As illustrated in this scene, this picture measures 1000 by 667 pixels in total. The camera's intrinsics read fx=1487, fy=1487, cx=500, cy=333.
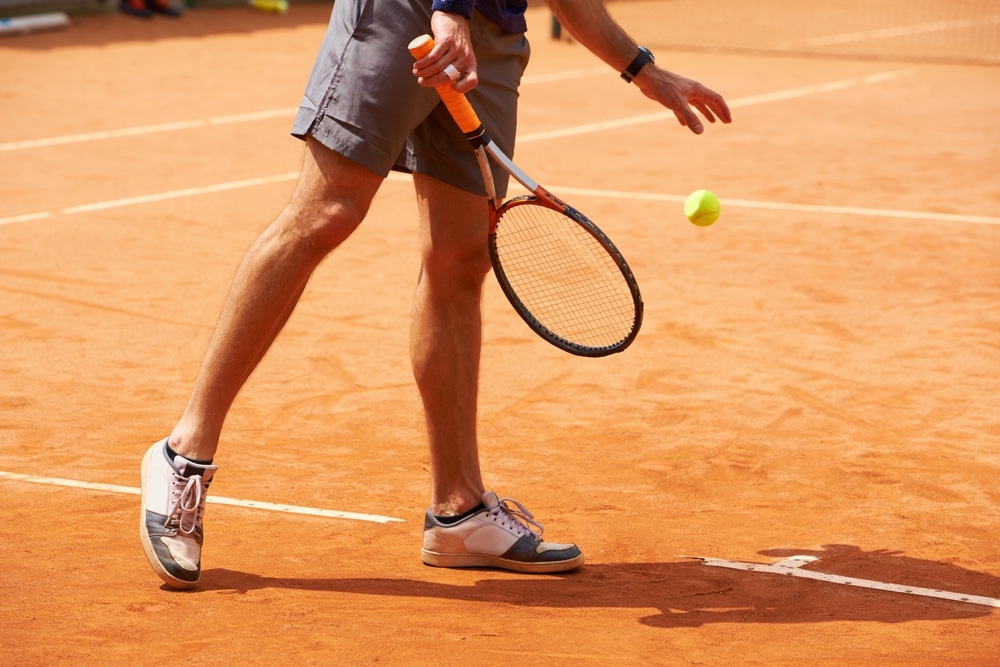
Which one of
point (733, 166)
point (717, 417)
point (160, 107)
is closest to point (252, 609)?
point (717, 417)

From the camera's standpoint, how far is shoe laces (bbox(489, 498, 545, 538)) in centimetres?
353

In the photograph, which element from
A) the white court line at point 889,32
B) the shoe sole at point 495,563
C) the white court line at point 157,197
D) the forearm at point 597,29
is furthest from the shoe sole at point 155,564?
the white court line at point 889,32

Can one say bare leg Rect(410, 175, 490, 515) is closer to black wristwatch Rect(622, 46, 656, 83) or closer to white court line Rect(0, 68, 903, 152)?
black wristwatch Rect(622, 46, 656, 83)

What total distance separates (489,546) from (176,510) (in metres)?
0.74

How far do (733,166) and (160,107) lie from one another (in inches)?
191

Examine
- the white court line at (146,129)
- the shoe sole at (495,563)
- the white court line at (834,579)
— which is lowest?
the shoe sole at (495,563)

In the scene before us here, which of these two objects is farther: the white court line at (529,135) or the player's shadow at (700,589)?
the white court line at (529,135)

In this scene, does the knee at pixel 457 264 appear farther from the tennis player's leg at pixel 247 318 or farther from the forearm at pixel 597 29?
the forearm at pixel 597 29

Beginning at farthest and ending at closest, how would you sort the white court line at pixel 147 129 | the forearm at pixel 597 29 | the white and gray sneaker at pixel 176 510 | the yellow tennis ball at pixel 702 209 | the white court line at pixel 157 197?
1. the white court line at pixel 147 129
2. the white court line at pixel 157 197
3. the yellow tennis ball at pixel 702 209
4. the forearm at pixel 597 29
5. the white and gray sneaker at pixel 176 510

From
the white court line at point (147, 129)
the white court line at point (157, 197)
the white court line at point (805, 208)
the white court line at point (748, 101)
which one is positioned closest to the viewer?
the white court line at point (157, 197)

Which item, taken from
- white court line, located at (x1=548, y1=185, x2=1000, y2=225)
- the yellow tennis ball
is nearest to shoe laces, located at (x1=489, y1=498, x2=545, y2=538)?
the yellow tennis ball

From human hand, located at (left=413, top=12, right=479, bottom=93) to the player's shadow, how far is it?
1.11 meters

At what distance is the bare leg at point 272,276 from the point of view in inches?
127

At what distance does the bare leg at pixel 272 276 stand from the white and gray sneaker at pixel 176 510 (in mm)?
42
